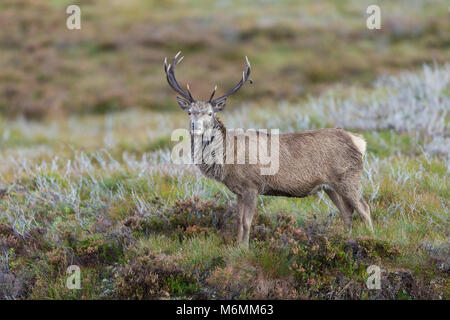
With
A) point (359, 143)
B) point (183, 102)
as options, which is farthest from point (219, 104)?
point (359, 143)

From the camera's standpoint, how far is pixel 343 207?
5965 mm

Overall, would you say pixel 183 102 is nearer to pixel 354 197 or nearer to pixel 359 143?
A: pixel 359 143

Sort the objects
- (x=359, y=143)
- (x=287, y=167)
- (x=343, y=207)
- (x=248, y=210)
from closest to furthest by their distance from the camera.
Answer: (x=248, y=210)
(x=287, y=167)
(x=359, y=143)
(x=343, y=207)

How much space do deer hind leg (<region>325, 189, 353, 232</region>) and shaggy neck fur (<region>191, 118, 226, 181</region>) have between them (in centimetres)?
137

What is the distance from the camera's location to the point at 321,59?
21.8m

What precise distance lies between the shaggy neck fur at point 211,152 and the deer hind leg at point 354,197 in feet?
4.60

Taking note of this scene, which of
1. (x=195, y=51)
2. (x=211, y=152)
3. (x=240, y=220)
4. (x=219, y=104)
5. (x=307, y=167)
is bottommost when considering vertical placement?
(x=240, y=220)

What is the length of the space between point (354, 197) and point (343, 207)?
305mm

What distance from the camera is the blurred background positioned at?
65.8 feet

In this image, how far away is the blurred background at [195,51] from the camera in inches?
790

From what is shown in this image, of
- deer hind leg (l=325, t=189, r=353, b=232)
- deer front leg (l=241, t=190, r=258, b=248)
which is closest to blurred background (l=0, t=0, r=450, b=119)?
deer hind leg (l=325, t=189, r=353, b=232)

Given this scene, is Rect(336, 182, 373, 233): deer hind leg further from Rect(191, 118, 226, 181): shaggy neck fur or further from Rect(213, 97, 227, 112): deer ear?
Rect(213, 97, 227, 112): deer ear
